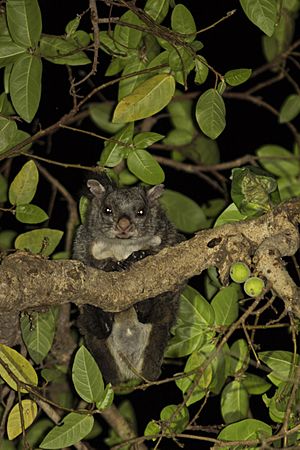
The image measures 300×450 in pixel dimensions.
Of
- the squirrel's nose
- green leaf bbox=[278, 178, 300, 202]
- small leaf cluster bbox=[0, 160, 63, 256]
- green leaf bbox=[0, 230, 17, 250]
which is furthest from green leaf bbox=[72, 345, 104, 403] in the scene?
green leaf bbox=[0, 230, 17, 250]

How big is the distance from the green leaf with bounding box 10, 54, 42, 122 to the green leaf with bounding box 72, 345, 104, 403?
0.89 m

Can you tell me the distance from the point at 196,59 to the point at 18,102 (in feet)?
2.14

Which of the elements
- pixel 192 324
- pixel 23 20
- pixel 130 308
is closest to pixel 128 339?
pixel 130 308

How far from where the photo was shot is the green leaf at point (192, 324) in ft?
10.7

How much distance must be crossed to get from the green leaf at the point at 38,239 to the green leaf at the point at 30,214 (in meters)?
0.09

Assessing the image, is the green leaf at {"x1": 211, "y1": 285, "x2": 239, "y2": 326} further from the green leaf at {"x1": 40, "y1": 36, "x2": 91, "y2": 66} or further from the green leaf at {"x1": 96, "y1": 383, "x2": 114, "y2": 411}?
the green leaf at {"x1": 40, "y1": 36, "x2": 91, "y2": 66}

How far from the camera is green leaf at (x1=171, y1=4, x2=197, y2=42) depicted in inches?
123

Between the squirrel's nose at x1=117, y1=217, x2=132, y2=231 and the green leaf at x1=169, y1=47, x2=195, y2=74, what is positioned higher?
the green leaf at x1=169, y1=47, x2=195, y2=74

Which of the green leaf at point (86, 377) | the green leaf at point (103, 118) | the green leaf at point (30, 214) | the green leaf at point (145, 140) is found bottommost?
the green leaf at point (103, 118)

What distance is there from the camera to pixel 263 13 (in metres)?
2.98

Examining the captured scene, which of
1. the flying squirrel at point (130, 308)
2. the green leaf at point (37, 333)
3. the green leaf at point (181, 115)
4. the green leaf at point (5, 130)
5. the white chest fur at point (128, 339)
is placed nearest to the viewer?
the green leaf at point (5, 130)

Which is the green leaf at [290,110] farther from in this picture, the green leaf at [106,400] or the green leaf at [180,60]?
the green leaf at [106,400]

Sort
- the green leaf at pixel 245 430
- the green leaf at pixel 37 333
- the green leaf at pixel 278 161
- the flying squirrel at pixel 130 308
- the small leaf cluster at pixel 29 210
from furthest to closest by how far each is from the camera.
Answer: the green leaf at pixel 278 161
the flying squirrel at pixel 130 308
the green leaf at pixel 37 333
the small leaf cluster at pixel 29 210
the green leaf at pixel 245 430

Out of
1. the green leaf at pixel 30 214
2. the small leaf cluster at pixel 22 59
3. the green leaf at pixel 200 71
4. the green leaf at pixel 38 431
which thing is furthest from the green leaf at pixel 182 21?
the green leaf at pixel 38 431
